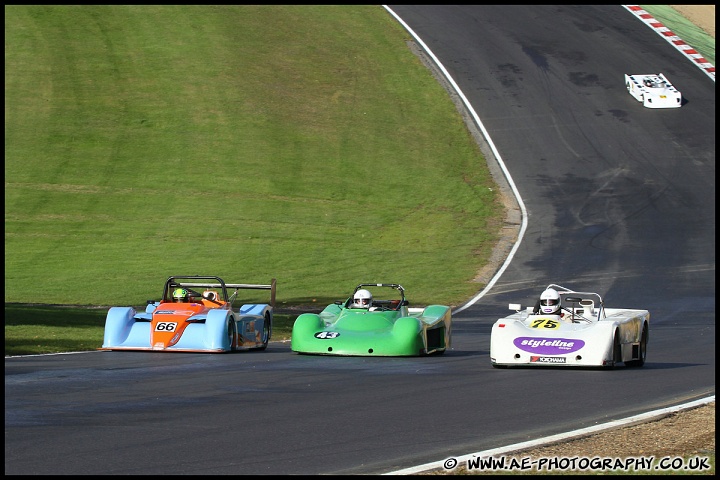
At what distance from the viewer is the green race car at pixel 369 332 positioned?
826 inches

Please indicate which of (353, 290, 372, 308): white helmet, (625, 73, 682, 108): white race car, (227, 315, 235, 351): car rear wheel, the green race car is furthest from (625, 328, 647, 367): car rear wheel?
(625, 73, 682, 108): white race car

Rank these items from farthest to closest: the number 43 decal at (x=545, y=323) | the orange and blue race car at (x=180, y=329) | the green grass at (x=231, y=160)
A: the green grass at (x=231, y=160) < the orange and blue race car at (x=180, y=329) < the number 43 decal at (x=545, y=323)

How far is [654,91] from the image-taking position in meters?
59.8

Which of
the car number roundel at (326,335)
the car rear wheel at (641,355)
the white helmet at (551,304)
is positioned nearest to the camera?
the car rear wheel at (641,355)

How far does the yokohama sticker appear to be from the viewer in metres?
18.8

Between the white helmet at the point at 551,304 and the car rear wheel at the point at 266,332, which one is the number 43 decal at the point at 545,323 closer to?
the white helmet at the point at 551,304

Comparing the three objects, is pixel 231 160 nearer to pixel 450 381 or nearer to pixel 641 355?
pixel 641 355

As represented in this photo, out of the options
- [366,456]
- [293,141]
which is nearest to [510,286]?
[293,141]

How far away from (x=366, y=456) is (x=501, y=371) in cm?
809

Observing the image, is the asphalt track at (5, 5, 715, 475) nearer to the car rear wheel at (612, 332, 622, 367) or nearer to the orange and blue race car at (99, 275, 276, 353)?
the car rear wheel at (612, 332, 622, 367)

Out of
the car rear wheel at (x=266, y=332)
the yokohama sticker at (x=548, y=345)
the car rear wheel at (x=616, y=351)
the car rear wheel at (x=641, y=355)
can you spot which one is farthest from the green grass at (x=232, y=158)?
the yokohama sticker at (x=548, y=345)

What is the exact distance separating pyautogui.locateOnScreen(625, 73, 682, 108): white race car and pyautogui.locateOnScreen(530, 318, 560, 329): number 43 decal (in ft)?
139

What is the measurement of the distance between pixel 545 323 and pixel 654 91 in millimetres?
42996

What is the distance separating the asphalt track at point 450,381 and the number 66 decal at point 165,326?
2.73 feet
